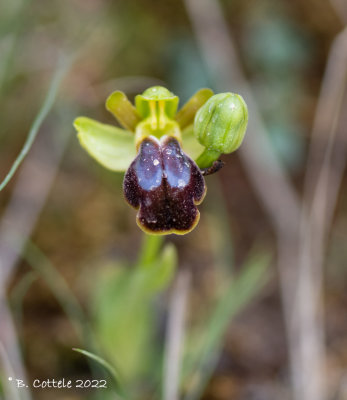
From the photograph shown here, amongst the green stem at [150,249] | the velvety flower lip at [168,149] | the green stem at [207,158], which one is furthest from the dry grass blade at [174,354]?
the green stem at [207,158]

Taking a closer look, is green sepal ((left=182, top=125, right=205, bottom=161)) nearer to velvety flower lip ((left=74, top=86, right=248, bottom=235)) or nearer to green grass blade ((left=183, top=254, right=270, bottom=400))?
velvety flower lip ((left=74, top=86, right=248, bottom=235))

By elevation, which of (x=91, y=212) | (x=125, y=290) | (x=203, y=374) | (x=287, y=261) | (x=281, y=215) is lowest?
(x=203, y=374)

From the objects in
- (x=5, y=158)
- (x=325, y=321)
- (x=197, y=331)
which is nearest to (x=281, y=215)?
(x=325, y=321)

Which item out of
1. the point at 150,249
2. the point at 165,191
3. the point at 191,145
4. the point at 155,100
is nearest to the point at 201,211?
the point at 150,249

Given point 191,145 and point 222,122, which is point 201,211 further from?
point 222,122

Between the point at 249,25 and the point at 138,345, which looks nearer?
the point at 138,345

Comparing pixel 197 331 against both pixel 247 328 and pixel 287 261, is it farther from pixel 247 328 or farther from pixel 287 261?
pixel 287 261

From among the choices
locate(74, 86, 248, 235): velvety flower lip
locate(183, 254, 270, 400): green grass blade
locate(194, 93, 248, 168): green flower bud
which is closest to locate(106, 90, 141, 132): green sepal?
locate(74, 86, 248, 235): velvety flower lip
